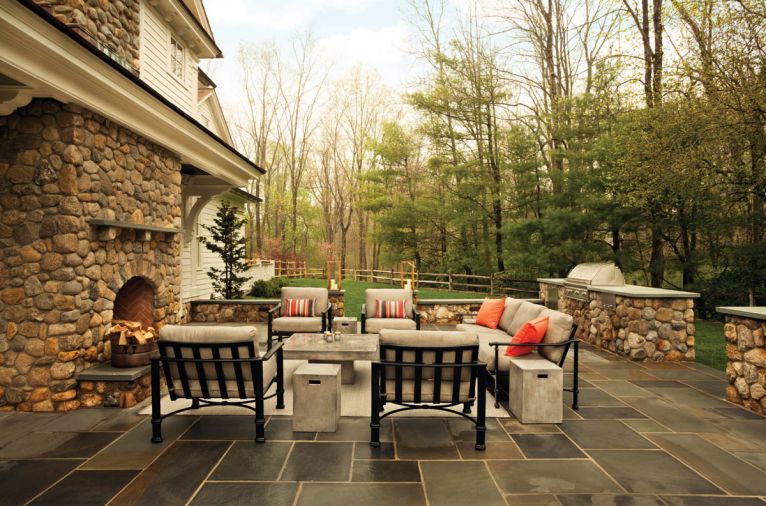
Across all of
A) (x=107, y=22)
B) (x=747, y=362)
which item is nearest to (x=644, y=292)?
(x=747, y=362)

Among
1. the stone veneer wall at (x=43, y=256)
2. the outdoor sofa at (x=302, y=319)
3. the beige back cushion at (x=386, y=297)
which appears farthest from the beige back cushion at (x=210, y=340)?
the beige back cushion at (x=386, y=297)

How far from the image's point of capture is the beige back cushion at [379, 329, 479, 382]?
11.1ft

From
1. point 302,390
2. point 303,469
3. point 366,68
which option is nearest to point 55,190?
point 302,390

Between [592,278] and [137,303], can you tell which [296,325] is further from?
[592,278]

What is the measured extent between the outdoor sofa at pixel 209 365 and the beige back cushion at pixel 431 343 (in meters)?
1.07

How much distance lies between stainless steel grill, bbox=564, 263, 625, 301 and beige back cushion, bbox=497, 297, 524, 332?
7.42ft

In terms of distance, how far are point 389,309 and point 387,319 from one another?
201 millimetres

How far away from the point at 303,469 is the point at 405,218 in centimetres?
1828

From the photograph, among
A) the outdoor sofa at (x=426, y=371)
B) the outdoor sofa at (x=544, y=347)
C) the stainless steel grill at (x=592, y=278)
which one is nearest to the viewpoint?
the outdoor sofa at (x=426, y=371)

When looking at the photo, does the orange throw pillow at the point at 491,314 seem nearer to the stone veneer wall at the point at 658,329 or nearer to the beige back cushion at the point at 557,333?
the beige back cushion at the point at 557,333

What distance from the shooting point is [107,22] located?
5.73 meters

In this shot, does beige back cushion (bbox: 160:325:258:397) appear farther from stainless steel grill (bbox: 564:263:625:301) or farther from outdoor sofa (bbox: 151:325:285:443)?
stainless steel grill (bbox: 564:263:625:301)

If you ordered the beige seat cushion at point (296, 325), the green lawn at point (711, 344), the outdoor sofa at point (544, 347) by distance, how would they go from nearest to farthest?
the outdoor sofa at point (544, 347), the green lawn at point (711, 344), the beige seat cushion at point (296, 325)

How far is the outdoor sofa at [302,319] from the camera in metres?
6.52
